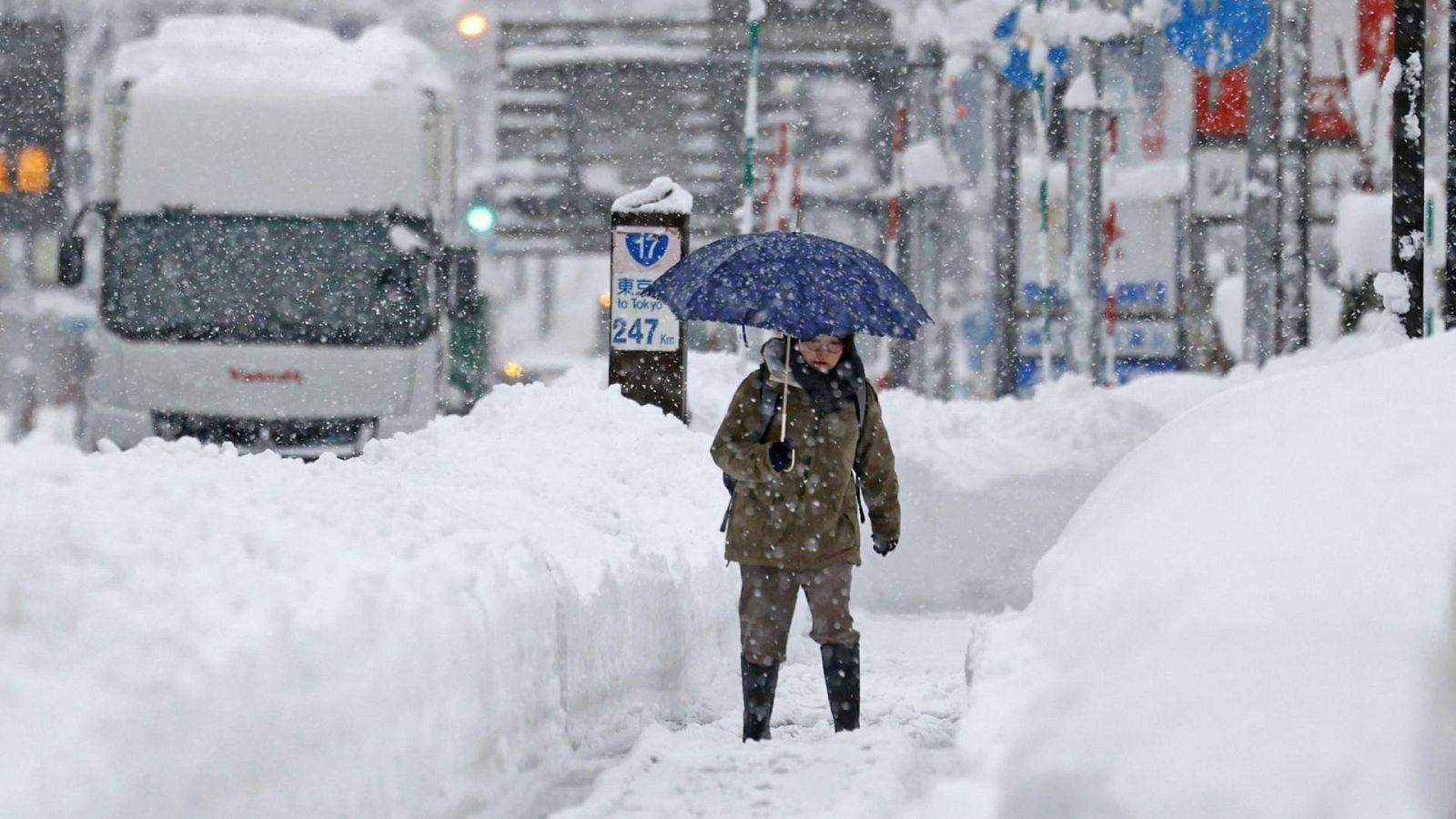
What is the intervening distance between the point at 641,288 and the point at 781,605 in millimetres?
6682

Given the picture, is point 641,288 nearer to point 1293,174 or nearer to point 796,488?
point 796,488

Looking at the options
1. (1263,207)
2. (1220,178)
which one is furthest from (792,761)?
(1220,178)

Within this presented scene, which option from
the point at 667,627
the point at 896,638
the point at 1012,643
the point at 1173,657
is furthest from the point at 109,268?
the point at 1173,657

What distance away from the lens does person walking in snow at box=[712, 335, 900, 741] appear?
736 centimetres

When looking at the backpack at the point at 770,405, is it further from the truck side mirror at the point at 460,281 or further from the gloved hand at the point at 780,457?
the truck side mirror at the point at 460,281

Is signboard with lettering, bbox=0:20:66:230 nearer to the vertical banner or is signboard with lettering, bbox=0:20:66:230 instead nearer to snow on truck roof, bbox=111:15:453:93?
snow on truck roof, bbox=111:15:453:93

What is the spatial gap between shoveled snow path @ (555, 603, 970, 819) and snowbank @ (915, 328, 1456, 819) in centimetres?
72

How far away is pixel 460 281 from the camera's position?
15703 mm

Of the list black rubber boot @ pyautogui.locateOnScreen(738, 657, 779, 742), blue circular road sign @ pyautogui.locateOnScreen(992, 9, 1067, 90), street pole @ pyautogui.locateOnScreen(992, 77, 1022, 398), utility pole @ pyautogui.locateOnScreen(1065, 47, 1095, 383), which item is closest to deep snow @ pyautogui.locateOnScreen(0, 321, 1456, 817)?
black rubber boot @ pyautogui.locateOnScreen(738, 657, 779, 742)

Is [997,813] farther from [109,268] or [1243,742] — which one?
[109,268]

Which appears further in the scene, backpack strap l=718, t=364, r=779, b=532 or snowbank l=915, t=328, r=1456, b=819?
backpack strap l=718, t=364, r=779, b=532

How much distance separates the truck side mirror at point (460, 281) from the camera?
15.7 m

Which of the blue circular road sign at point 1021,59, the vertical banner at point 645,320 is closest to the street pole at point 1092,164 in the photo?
the blue circular road sign at point 1021,59

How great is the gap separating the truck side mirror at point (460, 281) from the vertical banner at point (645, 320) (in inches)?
78.0
